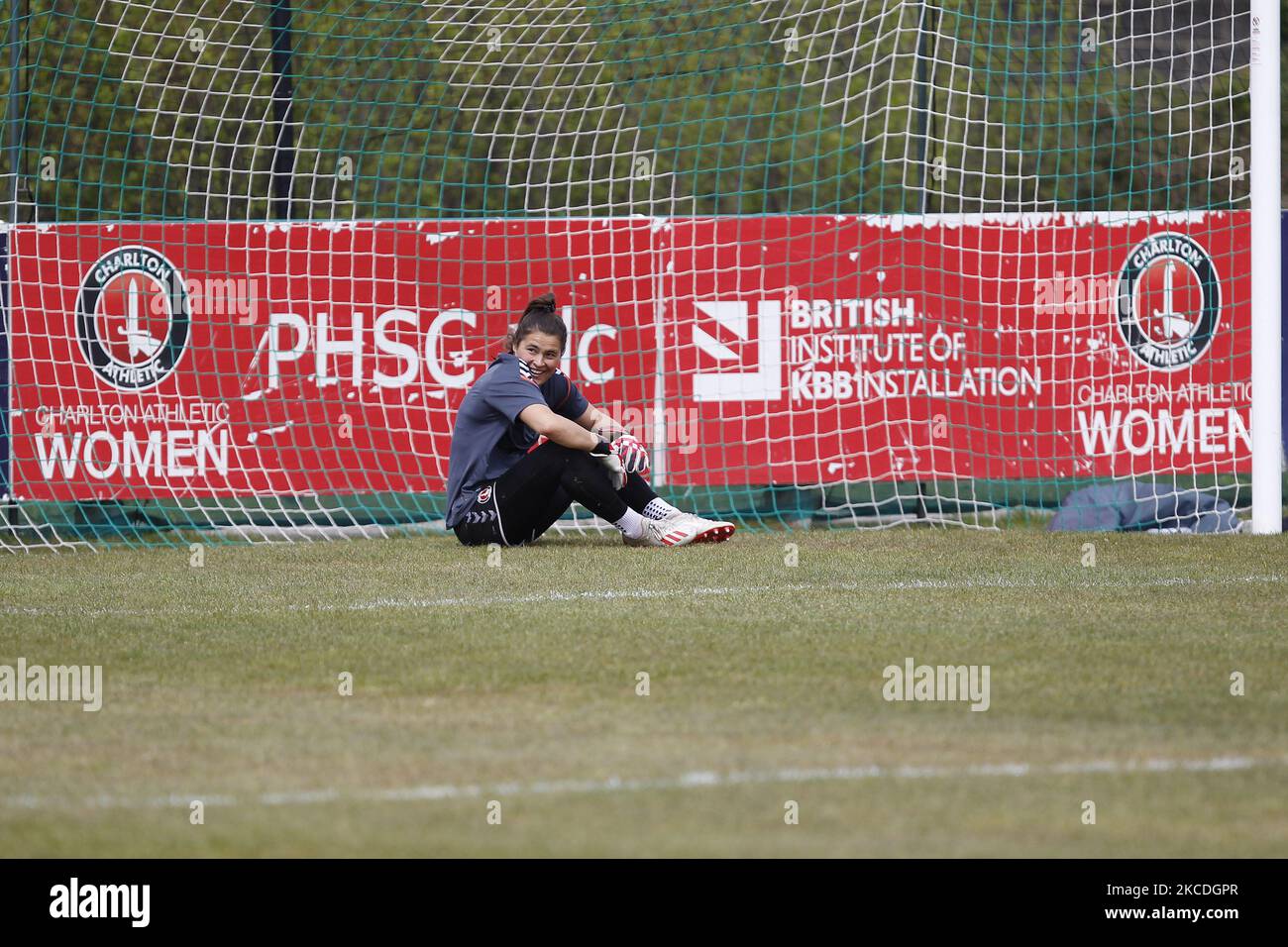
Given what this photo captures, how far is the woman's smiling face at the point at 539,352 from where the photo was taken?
27.9 feet

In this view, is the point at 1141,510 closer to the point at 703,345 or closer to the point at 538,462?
the point at 703,345

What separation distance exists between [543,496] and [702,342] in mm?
2345

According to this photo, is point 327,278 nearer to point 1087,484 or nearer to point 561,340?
point 561,340

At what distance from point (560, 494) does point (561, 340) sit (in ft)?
2.44

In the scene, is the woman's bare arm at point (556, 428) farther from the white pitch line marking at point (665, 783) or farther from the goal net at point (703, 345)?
the white pitch line marking at point (665, 783)

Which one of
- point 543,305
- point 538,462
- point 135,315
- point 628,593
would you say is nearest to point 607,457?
point 538,462

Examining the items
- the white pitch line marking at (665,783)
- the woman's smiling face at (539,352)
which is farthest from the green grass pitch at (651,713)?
the woman's smiling face at (539,352)

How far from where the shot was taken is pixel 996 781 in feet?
12.9

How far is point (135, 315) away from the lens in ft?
34.0

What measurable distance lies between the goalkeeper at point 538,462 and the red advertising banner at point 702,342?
69.1 inches

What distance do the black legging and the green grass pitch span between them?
20.9 inches

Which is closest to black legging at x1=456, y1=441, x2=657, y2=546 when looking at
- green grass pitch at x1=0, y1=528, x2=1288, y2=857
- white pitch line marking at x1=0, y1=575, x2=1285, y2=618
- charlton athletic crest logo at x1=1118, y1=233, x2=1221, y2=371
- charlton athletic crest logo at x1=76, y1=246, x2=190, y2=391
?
green grass pitch at x1=0, y1=528, x2=1288, y2=857

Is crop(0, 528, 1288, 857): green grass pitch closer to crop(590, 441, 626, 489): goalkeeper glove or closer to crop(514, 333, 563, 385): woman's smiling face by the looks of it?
crop(590, 441, 626, 489): goalkeeper glove

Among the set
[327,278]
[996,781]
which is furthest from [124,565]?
[996,781]
